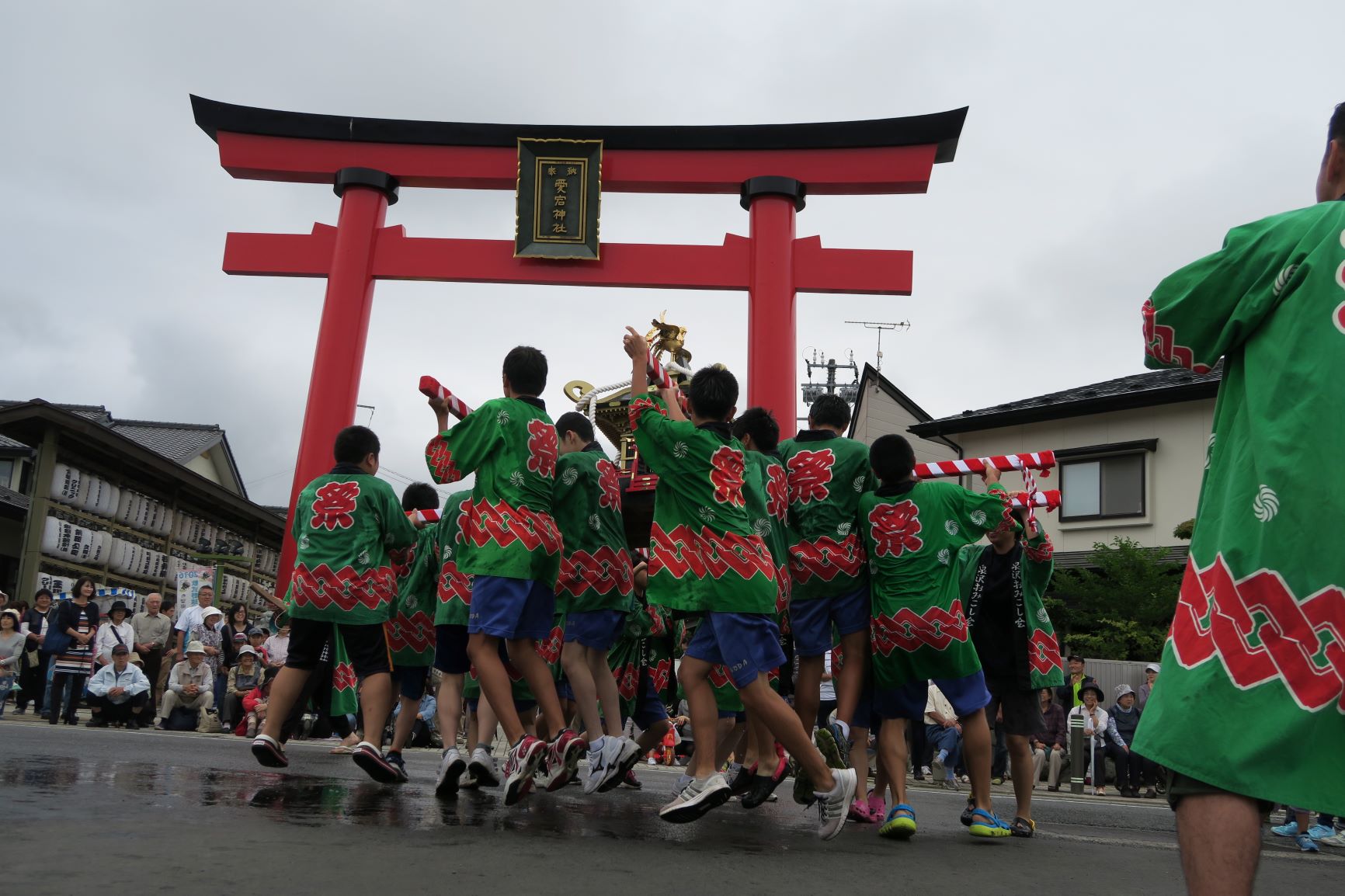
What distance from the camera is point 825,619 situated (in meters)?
5.77

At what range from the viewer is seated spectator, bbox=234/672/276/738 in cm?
1229

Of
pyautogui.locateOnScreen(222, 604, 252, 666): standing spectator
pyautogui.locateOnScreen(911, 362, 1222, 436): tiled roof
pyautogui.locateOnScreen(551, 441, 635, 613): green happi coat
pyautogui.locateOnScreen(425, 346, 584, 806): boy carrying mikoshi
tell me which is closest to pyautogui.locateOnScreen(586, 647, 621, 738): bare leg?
pyautogui.locateOnScreen(551, 441, 635, 613): green happi coat

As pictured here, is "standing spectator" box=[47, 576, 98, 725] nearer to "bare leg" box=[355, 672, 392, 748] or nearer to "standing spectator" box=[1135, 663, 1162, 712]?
"bare leg" box=[355, 672, 392, 748]

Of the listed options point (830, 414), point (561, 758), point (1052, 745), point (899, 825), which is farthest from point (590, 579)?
point (1052, 745)

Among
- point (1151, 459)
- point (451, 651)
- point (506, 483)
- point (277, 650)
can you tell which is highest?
point (1151, 459)

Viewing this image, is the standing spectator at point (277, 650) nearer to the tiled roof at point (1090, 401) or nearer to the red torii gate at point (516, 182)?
the red torii gate at point (516, 182)

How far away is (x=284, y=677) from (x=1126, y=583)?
17800 mm

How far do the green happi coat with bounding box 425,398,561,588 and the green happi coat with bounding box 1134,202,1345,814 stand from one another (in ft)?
10.6

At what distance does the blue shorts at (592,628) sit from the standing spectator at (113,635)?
29.6ft

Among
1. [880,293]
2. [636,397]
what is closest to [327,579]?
[636,397]

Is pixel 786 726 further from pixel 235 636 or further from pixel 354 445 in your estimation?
pixel 235 636

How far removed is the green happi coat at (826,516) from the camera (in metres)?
5.66

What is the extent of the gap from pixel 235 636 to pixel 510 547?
10.9 metres

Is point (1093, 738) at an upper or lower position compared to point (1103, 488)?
lower
